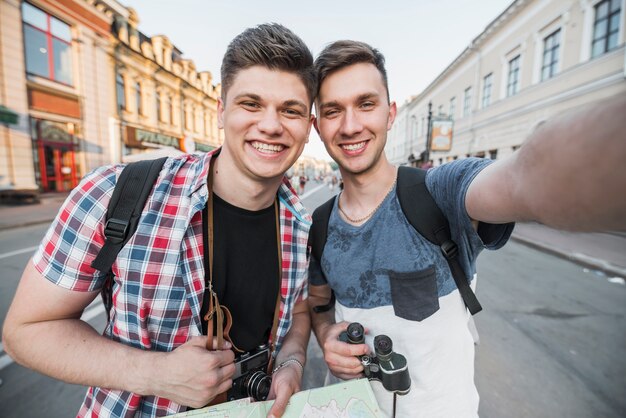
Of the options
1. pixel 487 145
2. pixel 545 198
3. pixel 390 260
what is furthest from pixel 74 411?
pixel 487 145

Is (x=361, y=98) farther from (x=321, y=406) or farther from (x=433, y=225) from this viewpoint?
(x=321, y=406)

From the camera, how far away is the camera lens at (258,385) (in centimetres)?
126

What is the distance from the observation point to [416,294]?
1.28 meters

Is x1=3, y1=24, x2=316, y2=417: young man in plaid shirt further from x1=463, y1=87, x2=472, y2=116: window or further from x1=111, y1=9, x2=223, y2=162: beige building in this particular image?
x1=463, y1=87, x2=472, y2=116: window

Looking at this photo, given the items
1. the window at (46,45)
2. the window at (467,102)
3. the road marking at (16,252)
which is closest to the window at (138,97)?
the window at (46,45)

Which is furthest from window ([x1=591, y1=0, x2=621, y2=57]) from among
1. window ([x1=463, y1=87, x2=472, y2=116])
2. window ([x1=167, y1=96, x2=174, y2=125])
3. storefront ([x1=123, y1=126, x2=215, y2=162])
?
window ([x1=167, y1=96, x2=174, y2=125])

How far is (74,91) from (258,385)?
18.9 m

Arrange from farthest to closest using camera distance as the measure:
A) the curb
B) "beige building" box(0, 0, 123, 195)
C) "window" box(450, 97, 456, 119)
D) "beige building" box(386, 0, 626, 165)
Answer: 1. "window" box(450, 97, 456, 119)
2. "beige building" box(0, 0, 123, 195)
3. "beige building" box(386, 0, 626, 165)
4. the curb

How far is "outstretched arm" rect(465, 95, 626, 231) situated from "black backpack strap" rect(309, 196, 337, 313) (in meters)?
1.04

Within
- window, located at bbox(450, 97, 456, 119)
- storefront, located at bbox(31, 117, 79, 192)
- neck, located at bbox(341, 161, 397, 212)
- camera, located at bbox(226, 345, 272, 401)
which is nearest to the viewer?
camera, located at bbox(226, 345, 272, 401)

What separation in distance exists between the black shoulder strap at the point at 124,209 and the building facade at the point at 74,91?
25.0 feet

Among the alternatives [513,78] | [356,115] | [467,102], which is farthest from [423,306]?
[467,102]

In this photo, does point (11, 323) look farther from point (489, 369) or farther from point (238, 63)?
point (489, 369)

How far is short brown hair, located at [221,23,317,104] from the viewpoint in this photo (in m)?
1.50
